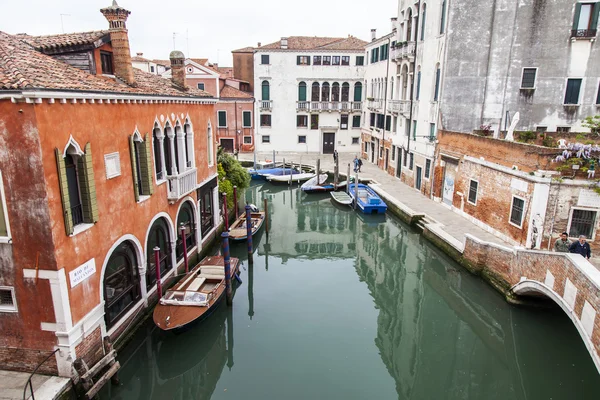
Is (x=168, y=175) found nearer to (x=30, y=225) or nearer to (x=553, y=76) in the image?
(x=30, y=225)

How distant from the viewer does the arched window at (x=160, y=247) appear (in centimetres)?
938

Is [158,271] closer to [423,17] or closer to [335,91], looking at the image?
[423,17]

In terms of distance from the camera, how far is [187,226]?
11750 mm

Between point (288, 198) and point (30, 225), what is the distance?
1647cm

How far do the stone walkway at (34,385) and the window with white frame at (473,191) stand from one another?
1242cm

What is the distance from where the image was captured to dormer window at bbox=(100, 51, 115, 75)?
8555mm

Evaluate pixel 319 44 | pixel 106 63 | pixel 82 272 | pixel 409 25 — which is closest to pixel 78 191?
pixel 82 272

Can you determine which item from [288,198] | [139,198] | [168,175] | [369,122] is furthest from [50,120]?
[369,122]

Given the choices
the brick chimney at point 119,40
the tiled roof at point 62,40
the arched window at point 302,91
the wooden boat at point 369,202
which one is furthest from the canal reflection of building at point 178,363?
the arched window at point 302,91

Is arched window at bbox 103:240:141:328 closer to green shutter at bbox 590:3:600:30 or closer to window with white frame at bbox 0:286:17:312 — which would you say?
window with white frame at bbox 0:286:17:312

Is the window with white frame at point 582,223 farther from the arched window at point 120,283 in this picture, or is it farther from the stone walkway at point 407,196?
the arched window at point 120,283

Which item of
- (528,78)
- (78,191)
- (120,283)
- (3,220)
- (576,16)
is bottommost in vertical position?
(120,283)

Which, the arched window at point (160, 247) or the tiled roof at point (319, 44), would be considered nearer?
the arched window at point (160, 247)

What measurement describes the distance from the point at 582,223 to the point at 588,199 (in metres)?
0.65
